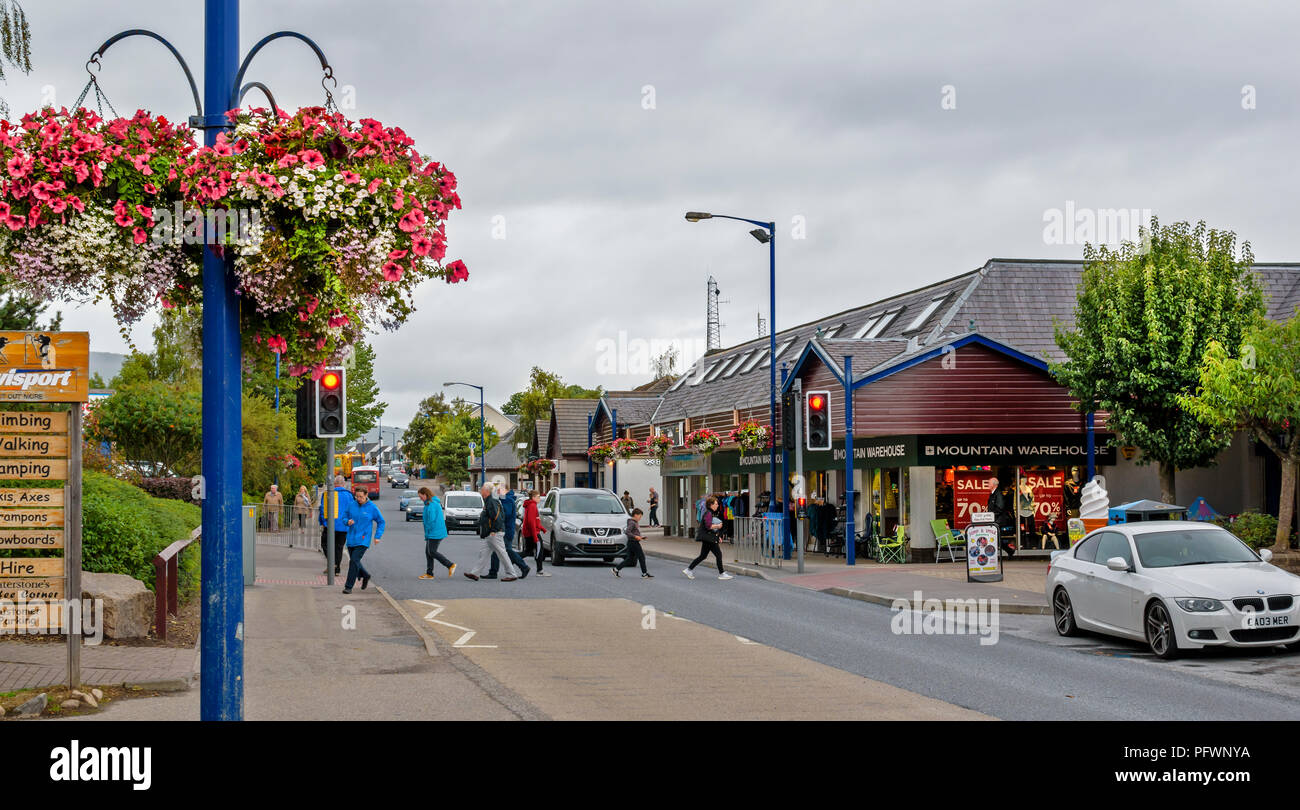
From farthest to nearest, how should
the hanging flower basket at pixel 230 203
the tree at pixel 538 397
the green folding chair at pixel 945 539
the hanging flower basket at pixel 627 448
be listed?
the tree at pixel 538 397
the hanging flower basket at pixel 627 448
the green folding chair at pixel 945 539
the hanging flower basket at pixel 230 203

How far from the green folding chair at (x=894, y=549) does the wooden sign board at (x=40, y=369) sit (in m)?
22.4

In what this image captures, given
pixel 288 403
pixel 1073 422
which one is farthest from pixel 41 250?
pixel 288 403

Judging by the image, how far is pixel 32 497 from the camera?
1005cm

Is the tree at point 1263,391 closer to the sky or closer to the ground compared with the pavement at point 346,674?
closer to the sky

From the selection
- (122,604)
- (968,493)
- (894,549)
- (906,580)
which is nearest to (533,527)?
(906,580)

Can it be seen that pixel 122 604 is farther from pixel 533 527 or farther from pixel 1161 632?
pixel 533 527

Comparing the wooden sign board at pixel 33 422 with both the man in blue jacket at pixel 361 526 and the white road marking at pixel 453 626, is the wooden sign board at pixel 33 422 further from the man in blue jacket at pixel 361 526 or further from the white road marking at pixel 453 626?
the man in blue jacket at pixel 361 526

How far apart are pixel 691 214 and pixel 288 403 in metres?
35.6

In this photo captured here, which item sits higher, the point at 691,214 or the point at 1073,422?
the point at 691,214

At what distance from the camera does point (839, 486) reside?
34.2 meters

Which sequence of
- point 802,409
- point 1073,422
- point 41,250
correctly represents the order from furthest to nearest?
point 1073,422
point 802,409
point 41,250

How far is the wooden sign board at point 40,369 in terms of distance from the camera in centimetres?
976

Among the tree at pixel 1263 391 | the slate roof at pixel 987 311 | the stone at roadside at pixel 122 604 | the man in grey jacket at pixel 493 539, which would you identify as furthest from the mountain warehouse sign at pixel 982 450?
the stone at roadside at pixel 122 604
